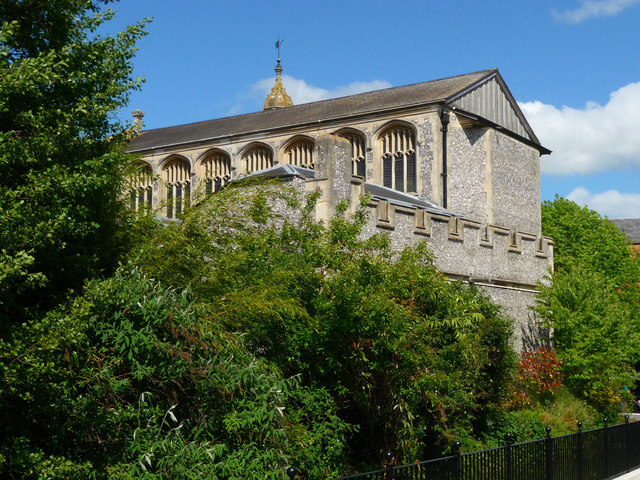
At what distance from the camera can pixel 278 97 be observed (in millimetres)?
50188

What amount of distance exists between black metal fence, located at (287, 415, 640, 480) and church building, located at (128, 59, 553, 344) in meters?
5.36

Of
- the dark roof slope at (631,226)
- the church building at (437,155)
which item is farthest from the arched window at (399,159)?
the dark roof slope at (631,226)

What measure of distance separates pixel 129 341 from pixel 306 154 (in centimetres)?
2279

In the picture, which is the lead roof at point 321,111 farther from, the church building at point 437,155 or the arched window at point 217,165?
the arched window at point 217,165

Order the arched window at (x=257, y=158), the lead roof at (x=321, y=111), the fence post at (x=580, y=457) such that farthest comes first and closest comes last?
the arched window at (x=257, y=158) < the lead roof at (x=321, y=111) < the fence post at (x=580, y=457)

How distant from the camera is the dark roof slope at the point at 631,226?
5472cm

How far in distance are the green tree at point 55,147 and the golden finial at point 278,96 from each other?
42.1m

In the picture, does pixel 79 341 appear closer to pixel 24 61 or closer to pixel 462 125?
pixel 24 61

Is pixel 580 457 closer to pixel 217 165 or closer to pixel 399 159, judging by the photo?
pixel 399 159

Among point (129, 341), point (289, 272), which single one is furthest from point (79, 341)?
point (289, 272)

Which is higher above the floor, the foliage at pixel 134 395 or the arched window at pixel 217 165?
the arched window at pixel 217 165

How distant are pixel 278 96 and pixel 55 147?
44399 millimetres

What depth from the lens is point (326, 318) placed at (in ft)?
33.9

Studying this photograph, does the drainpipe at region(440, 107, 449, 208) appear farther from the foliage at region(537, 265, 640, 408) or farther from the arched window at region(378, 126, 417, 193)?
the foliage at region(537, 265, 640, 408)
